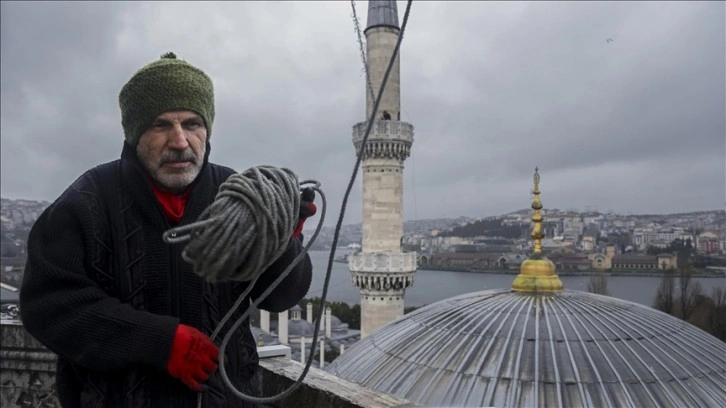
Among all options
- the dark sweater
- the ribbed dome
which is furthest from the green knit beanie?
the ribbed dome

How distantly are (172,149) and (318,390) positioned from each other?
1353 mm

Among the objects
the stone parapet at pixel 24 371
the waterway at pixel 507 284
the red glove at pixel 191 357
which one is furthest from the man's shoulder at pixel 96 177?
the waterway at pixel 507 284

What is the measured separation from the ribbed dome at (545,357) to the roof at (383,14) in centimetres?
1148

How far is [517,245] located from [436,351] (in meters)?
31.2

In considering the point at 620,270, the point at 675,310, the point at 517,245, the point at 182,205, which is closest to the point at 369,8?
the point at 182,205

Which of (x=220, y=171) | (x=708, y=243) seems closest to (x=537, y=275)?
(x=220, y=171)

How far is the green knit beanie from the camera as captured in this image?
1.50 metres

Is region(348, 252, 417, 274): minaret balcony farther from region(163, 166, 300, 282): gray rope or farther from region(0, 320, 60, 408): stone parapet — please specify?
region(163, 166, 300, 282): gray rope

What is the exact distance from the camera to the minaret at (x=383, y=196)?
16.4 m

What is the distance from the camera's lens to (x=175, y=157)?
152 centimetres

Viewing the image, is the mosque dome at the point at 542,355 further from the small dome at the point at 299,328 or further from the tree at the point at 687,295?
the small dome at the point at 299,328

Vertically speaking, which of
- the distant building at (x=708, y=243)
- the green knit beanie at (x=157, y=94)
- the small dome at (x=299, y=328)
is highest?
the green knit beanie at (x=157, y=94)

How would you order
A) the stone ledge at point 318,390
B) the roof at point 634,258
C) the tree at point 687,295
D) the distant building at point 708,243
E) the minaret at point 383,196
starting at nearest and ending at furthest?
the stone ledge at point 318,390 → the minaret at point 383,196 → the tree at point 687,295 → the distant building at point 708,243 → the roof at point 634,258

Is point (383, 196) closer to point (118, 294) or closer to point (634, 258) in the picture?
point (118, 294)
